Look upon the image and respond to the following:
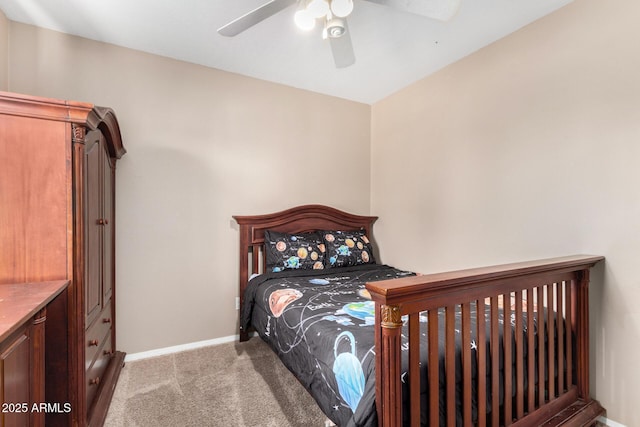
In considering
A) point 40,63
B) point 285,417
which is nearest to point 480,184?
point 285,417

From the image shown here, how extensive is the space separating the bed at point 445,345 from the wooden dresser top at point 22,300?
1.09 m

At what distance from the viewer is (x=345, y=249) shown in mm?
2951

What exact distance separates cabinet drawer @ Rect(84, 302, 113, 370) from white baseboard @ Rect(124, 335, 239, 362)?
0.38 metres

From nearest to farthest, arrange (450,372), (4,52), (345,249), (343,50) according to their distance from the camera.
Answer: (450,372)
(4,52)
(343,50)
(345,249)

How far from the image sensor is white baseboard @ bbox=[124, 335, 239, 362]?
95.6 inches

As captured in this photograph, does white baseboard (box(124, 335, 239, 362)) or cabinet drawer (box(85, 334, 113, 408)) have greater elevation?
cabinet drawer (box(85, 334, 113, 408))

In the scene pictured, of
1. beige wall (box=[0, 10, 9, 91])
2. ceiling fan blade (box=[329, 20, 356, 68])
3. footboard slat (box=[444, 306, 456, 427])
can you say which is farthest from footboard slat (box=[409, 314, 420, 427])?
beige wall (box=[0, 10, 9, 91])

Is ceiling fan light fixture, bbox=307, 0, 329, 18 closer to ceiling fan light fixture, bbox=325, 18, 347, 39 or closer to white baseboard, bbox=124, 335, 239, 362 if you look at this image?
ceiling fan light fixture, bbox=325, 18, 347, 39

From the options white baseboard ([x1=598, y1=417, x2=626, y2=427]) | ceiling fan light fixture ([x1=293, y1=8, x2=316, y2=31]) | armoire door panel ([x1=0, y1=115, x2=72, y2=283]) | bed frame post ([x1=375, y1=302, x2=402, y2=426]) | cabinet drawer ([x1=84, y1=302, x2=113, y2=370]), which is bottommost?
white baseboard ([x1=598, y1=417, x2=626, y2=427])

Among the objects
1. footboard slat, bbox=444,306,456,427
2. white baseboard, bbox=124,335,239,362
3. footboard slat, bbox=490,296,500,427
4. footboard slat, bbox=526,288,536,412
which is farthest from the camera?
white baseboard, bbox=124,335,239,362

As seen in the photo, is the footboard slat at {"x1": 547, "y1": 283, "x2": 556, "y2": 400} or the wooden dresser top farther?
the footboard slat at {"x1": 547, "y1": 283, "x2": 556, "y2": 400}

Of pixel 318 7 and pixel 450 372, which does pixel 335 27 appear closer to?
pixel 318 7

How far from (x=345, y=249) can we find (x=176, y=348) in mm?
1702

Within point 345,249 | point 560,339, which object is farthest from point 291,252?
point 560,339
